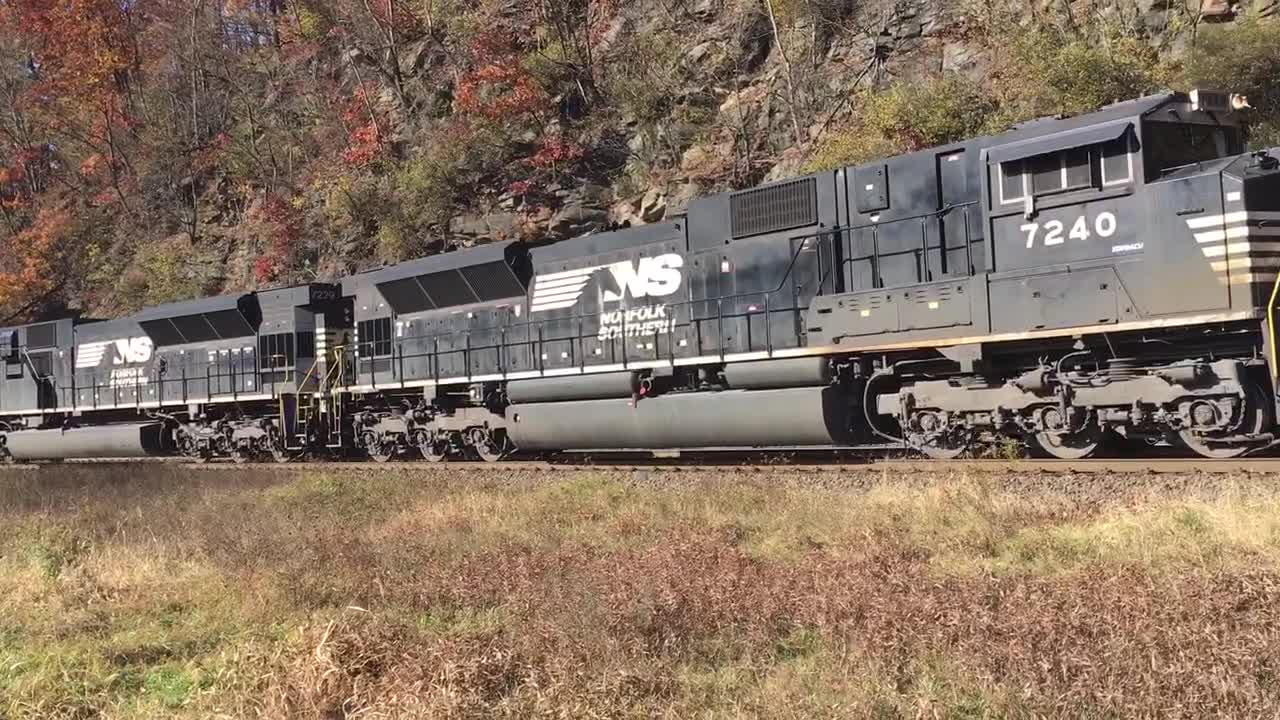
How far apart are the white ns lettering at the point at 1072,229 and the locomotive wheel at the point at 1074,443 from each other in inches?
79.3


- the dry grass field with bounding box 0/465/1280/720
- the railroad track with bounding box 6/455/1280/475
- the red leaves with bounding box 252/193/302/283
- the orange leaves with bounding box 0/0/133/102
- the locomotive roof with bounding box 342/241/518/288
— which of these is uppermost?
the orange leaves with bounding box 0/0/133/102

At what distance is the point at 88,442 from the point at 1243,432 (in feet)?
75.9

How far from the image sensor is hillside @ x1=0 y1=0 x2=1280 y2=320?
2125cm

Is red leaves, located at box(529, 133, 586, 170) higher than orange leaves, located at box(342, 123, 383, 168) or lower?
lower

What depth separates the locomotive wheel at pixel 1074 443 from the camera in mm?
10016

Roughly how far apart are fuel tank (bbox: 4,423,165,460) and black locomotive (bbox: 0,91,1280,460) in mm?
3573

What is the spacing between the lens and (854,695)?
425 cm

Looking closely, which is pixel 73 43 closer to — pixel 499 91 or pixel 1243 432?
pixel 499 91

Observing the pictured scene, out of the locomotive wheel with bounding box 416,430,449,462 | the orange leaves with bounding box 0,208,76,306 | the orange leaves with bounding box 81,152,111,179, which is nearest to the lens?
the locomotive wheel with bounding box 416,430,449,462

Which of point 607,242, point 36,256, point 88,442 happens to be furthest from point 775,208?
point 36,256

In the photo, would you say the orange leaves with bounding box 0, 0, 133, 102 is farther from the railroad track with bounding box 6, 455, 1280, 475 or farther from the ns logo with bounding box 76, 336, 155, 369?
the railroad track with bounding box 6, 455, 1280, 475

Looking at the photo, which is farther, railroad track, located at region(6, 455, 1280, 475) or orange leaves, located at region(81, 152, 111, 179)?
orange leaves, located at region(81, 152, 111, 179)

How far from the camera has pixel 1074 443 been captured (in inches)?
401

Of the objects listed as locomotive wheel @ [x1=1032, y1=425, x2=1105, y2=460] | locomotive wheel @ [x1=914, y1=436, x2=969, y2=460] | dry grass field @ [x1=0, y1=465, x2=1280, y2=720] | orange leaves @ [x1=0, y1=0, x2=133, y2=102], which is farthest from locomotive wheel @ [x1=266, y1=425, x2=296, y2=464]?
orange leaves @ [x1=0, y1=0, x2=133, y2=102]
